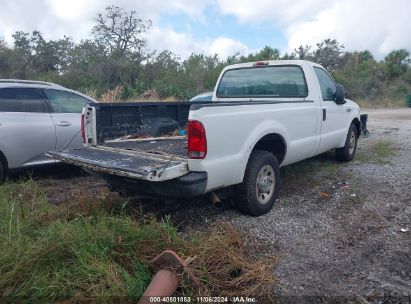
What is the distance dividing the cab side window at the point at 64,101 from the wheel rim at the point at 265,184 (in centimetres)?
342

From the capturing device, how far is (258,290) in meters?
2.88

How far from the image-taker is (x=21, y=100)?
555 centimetres

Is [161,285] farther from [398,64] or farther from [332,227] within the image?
[398,64]

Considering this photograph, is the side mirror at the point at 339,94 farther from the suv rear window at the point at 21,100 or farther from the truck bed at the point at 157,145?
the suv rear window at the point at 21,100

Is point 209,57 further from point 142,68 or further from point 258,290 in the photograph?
point 258,290

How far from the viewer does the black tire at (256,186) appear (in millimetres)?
4172

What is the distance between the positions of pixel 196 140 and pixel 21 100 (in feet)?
11.1

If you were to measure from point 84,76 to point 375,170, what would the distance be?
22.6 metres

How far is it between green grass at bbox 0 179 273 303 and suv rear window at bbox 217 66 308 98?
277 cm

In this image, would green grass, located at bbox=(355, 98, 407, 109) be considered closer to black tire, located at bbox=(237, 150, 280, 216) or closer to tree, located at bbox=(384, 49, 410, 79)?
tree, located at bbox=(384, 49, 410, 79)

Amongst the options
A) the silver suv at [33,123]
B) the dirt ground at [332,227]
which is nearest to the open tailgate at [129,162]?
the dirt ground at [332,227]

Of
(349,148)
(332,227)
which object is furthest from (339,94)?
(332,227)

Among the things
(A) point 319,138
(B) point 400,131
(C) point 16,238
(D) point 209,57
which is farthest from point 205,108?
(D) point 209,57

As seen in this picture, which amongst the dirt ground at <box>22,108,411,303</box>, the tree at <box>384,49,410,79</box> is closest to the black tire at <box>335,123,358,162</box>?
the dirt ground at <box>22,108,411,303</box>
